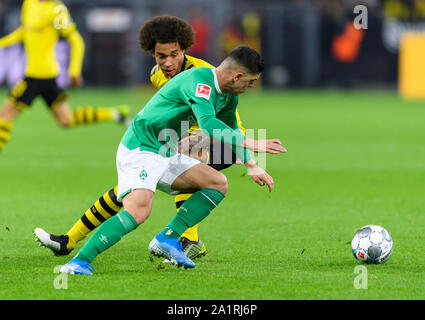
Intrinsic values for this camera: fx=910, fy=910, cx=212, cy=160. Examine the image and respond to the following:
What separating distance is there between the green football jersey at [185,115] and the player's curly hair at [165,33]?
83 cm

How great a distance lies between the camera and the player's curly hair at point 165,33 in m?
6.50

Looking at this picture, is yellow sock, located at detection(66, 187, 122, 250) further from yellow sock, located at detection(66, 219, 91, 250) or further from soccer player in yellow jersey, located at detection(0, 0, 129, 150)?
soccer player in yellow jersey, located at detection(0, 0, 129, 150)

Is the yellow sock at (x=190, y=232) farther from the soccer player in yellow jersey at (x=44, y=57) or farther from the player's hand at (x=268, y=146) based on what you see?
the soccer player in yellow jersey at (x=44, y=57)

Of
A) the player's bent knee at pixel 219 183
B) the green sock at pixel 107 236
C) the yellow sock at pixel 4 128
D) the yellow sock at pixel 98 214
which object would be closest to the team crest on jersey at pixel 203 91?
the player's bent knee at pixel 219 183

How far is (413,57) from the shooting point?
2812cm

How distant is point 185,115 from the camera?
225 inches

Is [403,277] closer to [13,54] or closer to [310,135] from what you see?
[310,135]

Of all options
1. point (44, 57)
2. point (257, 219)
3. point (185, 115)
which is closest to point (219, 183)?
point (185, 115)

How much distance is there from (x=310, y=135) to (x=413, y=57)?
12.6 meters

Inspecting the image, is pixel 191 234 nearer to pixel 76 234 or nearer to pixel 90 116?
pixel 76 234

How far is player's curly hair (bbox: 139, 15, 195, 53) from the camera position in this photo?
6.50 meters

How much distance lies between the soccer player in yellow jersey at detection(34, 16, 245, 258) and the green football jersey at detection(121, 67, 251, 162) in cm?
48

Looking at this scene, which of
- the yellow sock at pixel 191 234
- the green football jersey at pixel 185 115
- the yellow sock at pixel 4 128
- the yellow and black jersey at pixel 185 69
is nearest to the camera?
the green football jersey at pixel 185 115

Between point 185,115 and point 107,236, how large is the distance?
35.7 inches
